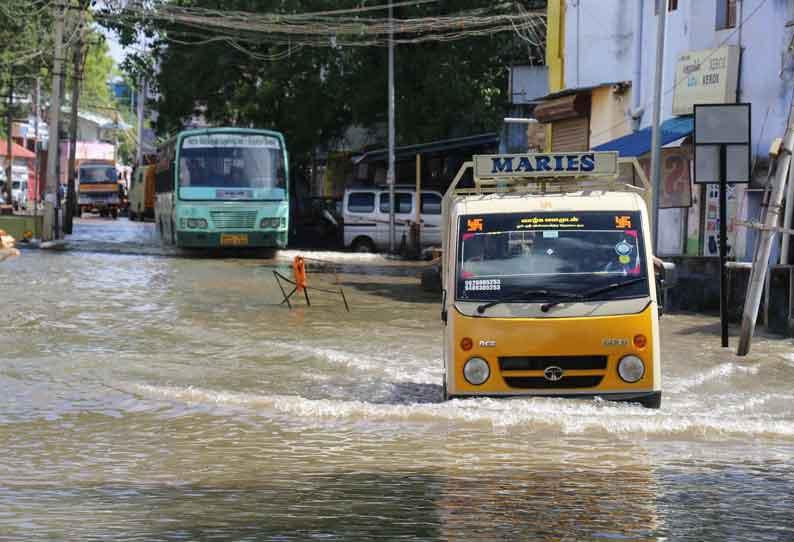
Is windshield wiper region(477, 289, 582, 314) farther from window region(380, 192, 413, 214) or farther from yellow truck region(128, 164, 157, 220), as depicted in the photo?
yellow truck region(128, 164, 157, 220)

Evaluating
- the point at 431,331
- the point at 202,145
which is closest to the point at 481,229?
the point at 431,331

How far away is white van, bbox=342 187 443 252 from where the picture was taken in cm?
4016

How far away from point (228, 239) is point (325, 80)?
13406mm

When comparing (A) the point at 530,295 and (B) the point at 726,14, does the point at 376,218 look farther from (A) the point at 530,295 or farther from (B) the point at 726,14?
(A) the point at 530,295

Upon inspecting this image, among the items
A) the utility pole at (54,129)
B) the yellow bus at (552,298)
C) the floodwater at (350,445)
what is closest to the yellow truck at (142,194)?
the utility pole at (54,129)

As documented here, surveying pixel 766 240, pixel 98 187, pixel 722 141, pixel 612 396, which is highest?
pixel 98 187

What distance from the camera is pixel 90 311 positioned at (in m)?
21.5

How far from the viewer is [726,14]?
2508 cm

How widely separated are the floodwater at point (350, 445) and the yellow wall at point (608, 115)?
12.1 m

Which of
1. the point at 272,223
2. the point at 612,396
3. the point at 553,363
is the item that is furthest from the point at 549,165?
the point at 272,223

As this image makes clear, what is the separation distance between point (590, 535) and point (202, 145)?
2972 cm

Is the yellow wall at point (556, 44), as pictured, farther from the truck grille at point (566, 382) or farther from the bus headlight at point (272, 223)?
the truck grille at point (566, 382)

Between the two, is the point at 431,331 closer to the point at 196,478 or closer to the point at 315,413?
the point at 315,413

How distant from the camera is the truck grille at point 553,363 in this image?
11031 mm
